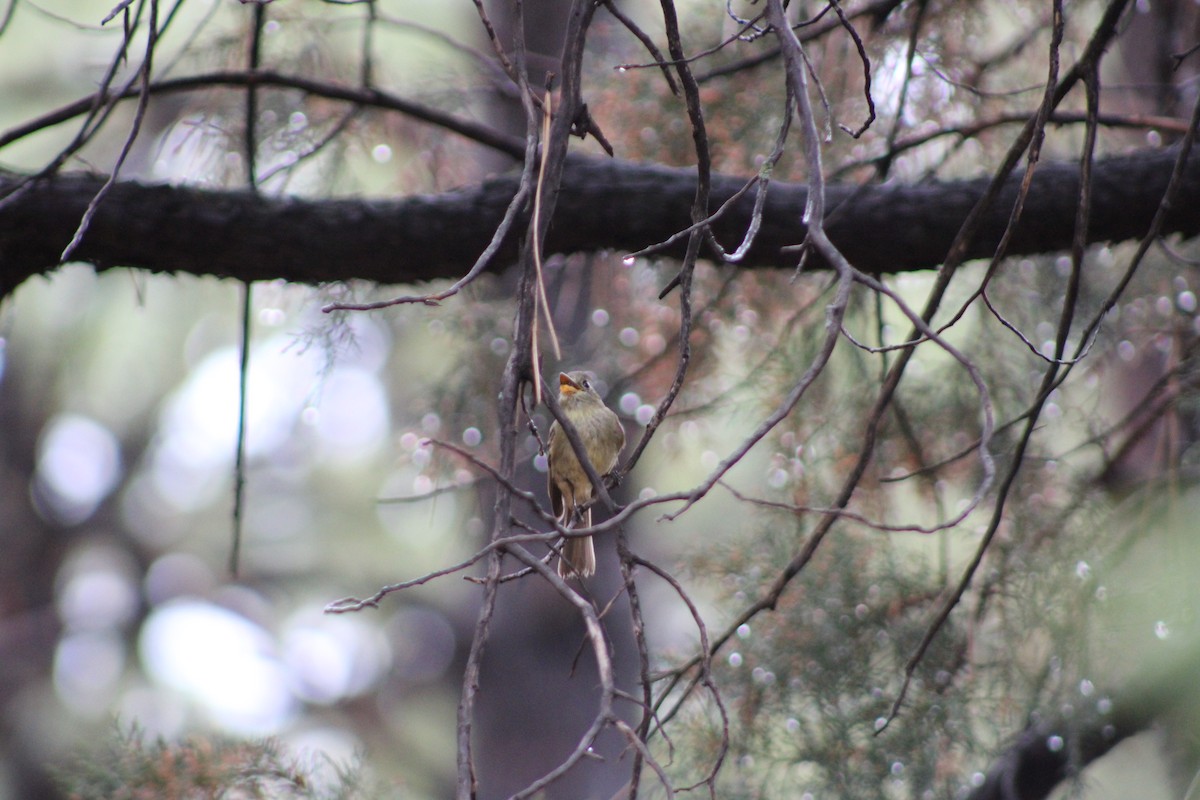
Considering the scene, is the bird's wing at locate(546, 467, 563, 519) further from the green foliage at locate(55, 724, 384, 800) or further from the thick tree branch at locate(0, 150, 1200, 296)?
the green foliage at locate(55, 724, 384, 800)

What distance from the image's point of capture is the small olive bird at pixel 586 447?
2.73m

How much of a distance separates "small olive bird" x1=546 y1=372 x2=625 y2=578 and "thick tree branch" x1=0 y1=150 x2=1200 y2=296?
16.4 inches

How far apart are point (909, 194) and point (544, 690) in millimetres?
3313

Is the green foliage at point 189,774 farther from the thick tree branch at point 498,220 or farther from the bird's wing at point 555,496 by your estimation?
the thick tree branch at point 498,220

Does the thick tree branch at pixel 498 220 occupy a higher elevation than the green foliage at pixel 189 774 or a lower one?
higher

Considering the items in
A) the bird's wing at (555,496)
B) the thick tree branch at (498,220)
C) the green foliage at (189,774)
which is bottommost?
the green foliage at (189,774)

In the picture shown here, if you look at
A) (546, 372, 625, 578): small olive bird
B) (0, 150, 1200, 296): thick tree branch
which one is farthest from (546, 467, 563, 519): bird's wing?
(0, 150, 1200, 296): thick tree branch

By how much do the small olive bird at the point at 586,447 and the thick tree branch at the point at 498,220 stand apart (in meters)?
0.42

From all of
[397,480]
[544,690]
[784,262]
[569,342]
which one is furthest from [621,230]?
[397,480]

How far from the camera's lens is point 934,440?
383cm

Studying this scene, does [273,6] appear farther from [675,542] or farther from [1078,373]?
[675,542]

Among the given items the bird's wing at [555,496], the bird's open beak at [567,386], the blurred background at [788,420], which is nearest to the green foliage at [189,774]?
the blurred background at [788,420]

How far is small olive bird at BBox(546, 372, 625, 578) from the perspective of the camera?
273 centimetres

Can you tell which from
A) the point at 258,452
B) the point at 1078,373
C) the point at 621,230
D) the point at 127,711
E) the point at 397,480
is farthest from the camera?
the point at 258,452
